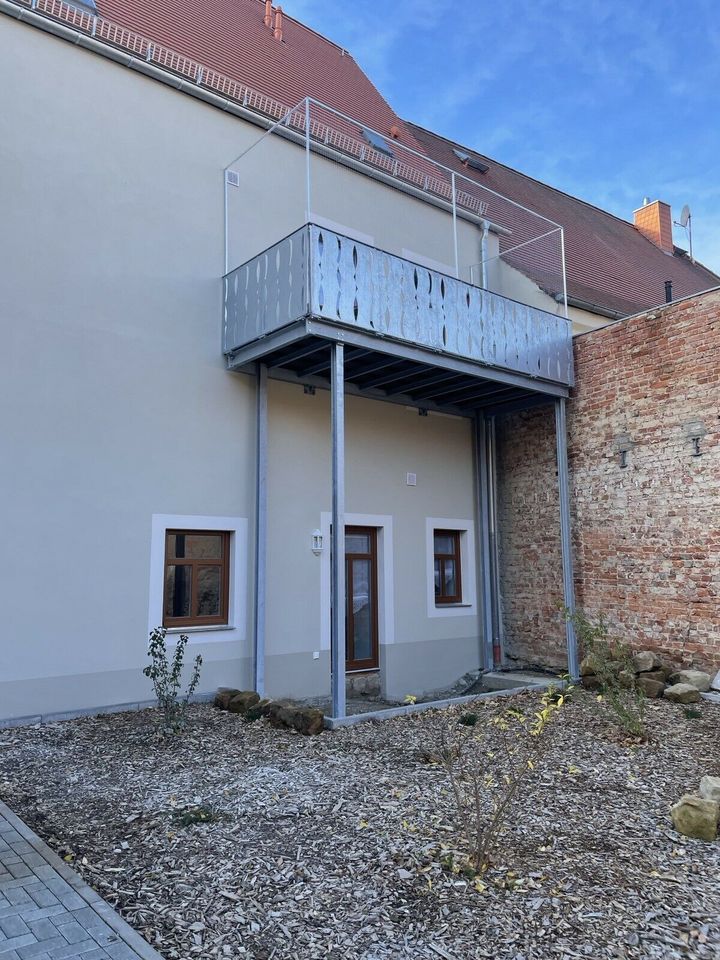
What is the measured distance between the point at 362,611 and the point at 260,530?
2367mm

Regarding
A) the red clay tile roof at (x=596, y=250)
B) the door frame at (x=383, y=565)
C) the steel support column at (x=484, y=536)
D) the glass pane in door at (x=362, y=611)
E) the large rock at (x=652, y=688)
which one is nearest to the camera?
the large rock at (x=652, y=688)

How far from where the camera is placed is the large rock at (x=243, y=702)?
7621 millimetres

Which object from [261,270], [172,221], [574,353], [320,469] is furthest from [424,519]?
[172,221]

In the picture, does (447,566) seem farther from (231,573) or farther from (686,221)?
(686,221)

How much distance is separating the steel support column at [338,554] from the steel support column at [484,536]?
4.50 meters

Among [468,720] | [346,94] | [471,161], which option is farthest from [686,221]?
[468,720]

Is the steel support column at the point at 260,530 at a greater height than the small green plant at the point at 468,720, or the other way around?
the steel support column at the point at 260,530

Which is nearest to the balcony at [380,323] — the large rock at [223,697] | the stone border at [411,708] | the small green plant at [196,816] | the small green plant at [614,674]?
the small green plant at [614,674]

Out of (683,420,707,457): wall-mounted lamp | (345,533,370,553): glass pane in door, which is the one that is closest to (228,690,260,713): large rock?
(345,533,370,553): glass pane in door

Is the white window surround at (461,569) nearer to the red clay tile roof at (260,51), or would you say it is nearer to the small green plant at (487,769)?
the small green plant at (487,769)

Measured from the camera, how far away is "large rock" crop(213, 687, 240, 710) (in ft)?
25.9

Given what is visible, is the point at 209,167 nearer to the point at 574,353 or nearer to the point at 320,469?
the point at 320,469

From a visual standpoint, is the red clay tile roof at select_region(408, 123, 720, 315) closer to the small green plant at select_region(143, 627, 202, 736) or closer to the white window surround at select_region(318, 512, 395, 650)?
the white window surround at select_region(318, 512, 395, 650)

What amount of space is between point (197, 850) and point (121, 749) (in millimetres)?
2474
